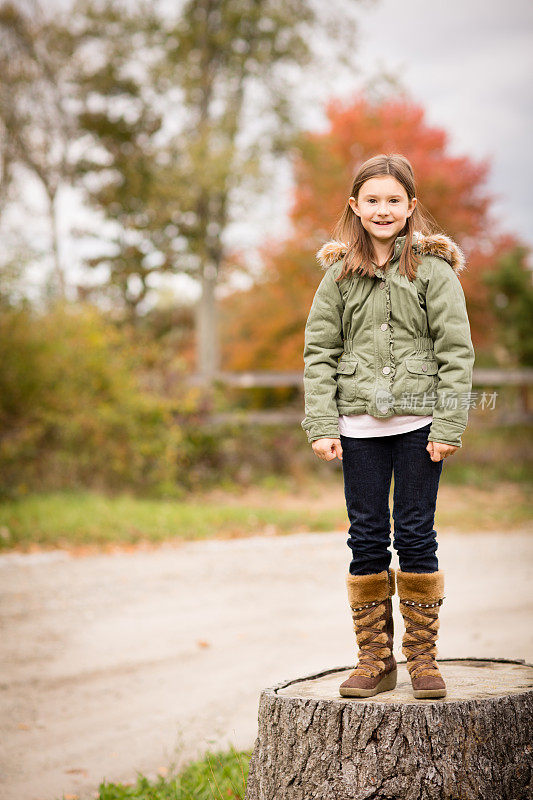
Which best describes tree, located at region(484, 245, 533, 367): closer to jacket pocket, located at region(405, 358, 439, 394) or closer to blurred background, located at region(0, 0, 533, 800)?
blurred background, located at region(0, 0, 533, 800)

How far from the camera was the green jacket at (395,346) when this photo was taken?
2600mm

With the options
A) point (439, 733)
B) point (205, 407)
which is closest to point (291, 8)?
point (205, 407)

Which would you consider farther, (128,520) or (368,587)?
(128,520)

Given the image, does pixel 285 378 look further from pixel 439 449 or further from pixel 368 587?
pixel 439 449

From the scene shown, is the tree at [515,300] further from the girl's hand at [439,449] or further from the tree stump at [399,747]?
the tree stump at [399,747]

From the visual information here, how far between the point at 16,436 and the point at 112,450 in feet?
3.78

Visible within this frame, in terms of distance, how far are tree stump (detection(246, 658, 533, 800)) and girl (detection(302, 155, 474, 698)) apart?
0.51 feet

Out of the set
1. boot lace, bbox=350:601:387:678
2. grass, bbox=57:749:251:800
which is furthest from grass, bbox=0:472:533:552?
boot lace, bbox=350:601:387:678

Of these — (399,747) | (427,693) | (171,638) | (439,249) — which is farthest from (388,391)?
(171,638)

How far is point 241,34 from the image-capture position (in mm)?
13836

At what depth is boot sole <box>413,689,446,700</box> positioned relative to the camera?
2.53m

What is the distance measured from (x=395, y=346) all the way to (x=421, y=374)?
0.41ft

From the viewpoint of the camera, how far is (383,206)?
2717mm

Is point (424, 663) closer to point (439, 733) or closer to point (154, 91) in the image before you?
point (439, 733)
